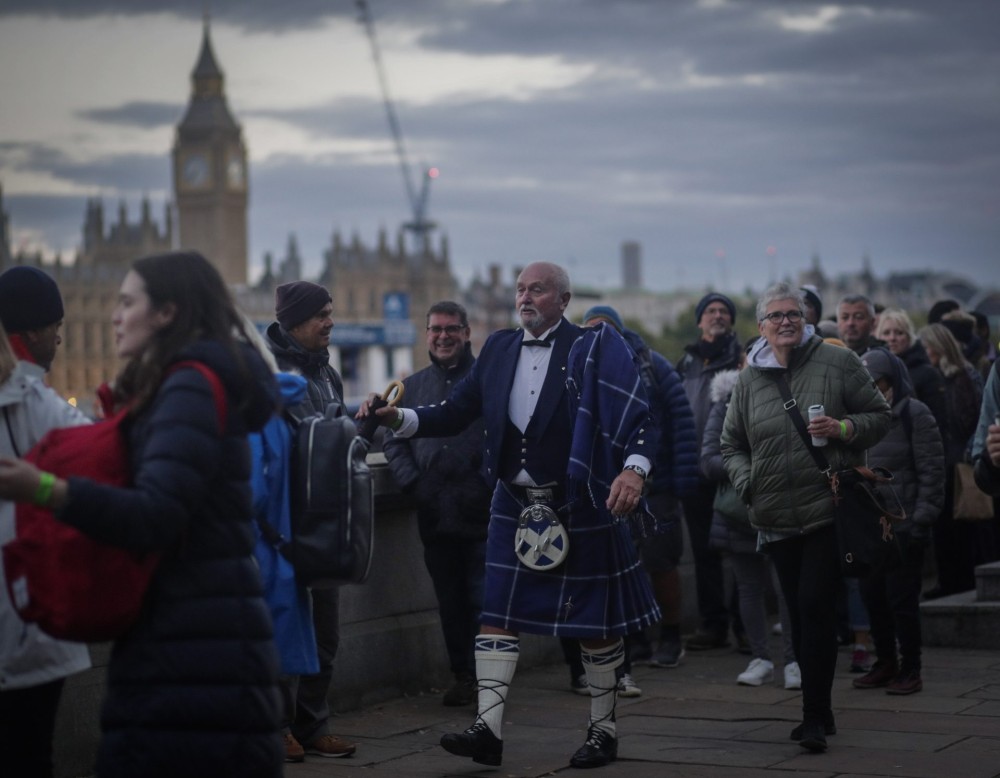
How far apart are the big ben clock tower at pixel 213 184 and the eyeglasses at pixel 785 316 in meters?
165

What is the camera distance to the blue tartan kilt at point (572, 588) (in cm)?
586

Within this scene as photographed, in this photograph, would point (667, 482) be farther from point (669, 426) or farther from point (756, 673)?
point (756, 673)

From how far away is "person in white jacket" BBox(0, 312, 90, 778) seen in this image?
11.9ft

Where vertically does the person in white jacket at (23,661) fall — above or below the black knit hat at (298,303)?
below

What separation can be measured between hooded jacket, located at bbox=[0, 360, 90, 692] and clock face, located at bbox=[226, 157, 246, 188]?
570ft

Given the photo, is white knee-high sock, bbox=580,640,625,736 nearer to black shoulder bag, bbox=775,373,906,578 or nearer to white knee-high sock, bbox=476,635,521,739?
white knee-high sock, bbox=476,635,521,739

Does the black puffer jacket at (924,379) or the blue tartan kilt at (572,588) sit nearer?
the blue tartan kilt at (572,588)

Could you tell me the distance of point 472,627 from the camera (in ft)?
24.3

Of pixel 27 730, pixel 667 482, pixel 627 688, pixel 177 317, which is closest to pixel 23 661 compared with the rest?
pixel 27 730

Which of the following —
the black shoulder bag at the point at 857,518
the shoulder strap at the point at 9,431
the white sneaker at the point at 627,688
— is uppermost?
the shoulder strap at the point at 9,431

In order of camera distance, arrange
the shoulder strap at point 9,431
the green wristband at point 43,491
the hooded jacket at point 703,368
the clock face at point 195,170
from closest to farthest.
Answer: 1. the green wristband at point 43,491
2. the shoulder strap at point 9,431
3. the hooded jacket at point 703,368
4. the clock face at point 195,170

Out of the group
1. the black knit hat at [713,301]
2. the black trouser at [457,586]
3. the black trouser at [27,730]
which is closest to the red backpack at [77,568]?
the black trouser at [27,730]

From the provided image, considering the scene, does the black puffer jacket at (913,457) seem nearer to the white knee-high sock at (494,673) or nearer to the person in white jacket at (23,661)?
the white knee-high sock at (494,673)

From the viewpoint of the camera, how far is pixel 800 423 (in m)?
6.26
